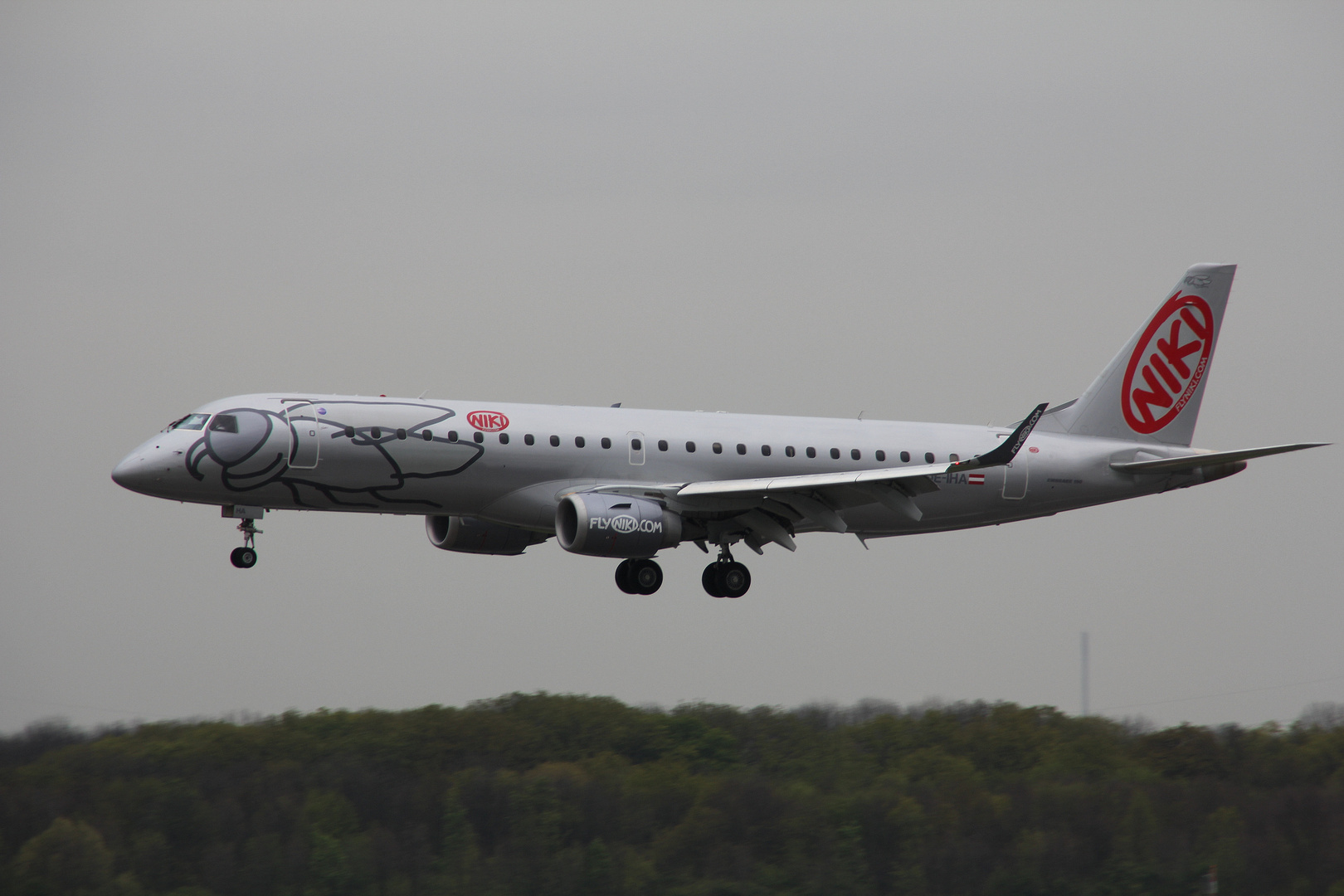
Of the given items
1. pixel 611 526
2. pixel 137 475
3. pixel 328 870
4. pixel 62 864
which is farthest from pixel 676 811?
pixel 137 475

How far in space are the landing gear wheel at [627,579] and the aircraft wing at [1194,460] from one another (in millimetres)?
15232

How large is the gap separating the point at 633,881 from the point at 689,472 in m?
31.3

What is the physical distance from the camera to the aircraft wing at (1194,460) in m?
39.2

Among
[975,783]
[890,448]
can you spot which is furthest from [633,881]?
[890,448]

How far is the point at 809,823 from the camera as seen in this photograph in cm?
6756

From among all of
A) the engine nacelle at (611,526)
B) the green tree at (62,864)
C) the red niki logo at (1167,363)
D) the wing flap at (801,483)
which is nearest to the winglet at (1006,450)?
the wing flap at (801,483)

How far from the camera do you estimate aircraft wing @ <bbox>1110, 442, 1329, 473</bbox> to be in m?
39.2

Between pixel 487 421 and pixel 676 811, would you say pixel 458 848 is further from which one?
pixel 487 421

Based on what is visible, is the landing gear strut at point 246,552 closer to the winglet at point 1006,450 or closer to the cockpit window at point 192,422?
the cockpit window at point 192,422

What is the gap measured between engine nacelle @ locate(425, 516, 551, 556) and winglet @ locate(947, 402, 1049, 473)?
14.3 metres

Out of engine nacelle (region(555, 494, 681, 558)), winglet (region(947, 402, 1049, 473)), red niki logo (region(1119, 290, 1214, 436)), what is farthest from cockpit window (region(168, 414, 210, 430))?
red niki logo (region(1119, 290, 1214, 436))

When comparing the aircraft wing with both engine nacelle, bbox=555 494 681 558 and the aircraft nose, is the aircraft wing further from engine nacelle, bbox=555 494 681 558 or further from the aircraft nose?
the aircraft nose

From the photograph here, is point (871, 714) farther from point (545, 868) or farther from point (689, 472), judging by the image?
point (689, 472)

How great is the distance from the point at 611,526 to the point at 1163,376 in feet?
66.5
